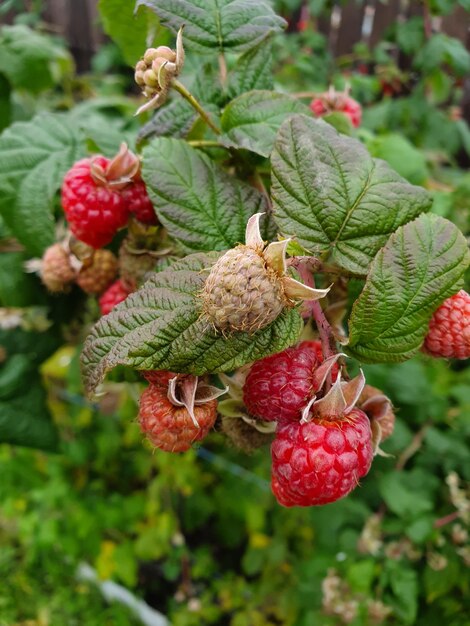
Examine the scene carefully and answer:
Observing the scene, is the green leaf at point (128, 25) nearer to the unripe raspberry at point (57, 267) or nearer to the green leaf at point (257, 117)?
the green leaf at point (257, 117)

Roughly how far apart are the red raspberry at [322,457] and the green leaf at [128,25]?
1.81 feet

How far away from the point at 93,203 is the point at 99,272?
13cm

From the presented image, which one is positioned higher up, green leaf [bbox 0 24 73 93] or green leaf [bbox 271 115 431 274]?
green leaf [bbox 271 115 431 274]

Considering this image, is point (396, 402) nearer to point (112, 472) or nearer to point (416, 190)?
point (416, 190)

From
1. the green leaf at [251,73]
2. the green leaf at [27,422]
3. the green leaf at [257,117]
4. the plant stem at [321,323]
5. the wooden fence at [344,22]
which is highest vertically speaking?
the green leaf at [251,73]

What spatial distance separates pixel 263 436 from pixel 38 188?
1.71 feet

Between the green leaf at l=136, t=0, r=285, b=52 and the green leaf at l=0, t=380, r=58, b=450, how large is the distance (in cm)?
75

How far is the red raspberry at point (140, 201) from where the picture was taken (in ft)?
2.14

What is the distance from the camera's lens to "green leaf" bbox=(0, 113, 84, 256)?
0.84 m

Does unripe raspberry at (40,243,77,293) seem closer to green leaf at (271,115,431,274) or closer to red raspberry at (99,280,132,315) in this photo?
red raspberry at (99,280,132,315)

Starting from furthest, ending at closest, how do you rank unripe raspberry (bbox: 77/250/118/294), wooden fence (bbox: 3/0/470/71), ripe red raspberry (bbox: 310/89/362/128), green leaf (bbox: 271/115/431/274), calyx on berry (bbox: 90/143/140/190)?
wooden fence (bbox: 3/0/470/71) < ripe red raspberry (bbox: 310/89/362/128) < unripe raspberry (bbox: 77/250/118/294) < calyx on berry (bbox: 90/143/140/190) < green leaf (bbox: 271/115/431/274)

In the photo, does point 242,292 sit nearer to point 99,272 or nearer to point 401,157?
point 99,272

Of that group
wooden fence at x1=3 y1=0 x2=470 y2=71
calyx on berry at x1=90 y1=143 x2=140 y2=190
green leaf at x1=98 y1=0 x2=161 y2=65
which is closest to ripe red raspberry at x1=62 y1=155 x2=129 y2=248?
calyx on berry at x1=90 y1=143 x2=140 y2=190

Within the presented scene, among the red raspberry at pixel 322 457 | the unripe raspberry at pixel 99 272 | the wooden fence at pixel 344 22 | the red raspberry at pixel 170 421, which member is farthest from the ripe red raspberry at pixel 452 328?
the wooden fence at pixel 344 22
